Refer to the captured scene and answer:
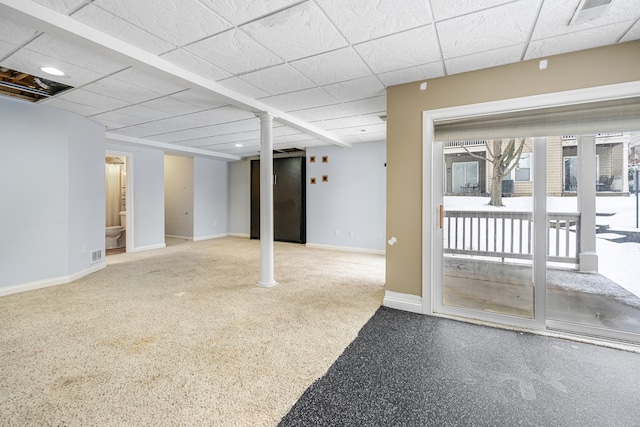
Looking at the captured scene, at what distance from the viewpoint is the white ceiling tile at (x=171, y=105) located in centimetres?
352

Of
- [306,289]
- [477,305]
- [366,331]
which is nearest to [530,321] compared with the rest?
[477,305]

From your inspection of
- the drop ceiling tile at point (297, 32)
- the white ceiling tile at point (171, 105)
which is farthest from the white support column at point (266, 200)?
the drop ceiling tile at point (297, 32)

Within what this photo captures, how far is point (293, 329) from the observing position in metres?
2.55

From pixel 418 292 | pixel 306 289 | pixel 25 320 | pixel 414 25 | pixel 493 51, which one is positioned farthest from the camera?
pixel 306 289

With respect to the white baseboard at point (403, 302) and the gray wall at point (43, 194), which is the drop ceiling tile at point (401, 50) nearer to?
the white baseboard at point (403, 302)

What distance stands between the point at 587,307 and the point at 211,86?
4.48m

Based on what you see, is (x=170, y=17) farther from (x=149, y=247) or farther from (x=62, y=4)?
(x=149, y=247)

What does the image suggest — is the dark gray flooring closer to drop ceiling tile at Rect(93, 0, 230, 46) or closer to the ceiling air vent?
the ceiling air vent

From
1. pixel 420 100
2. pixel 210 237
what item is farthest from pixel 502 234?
pixel 210 237

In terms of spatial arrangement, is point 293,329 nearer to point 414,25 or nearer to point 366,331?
point 366,331

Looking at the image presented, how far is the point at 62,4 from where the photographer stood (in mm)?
1789

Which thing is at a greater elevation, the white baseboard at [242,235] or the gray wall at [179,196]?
the gray wall at [179,196]

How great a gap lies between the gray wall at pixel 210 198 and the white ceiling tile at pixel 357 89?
223 inches

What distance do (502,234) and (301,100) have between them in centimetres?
272
